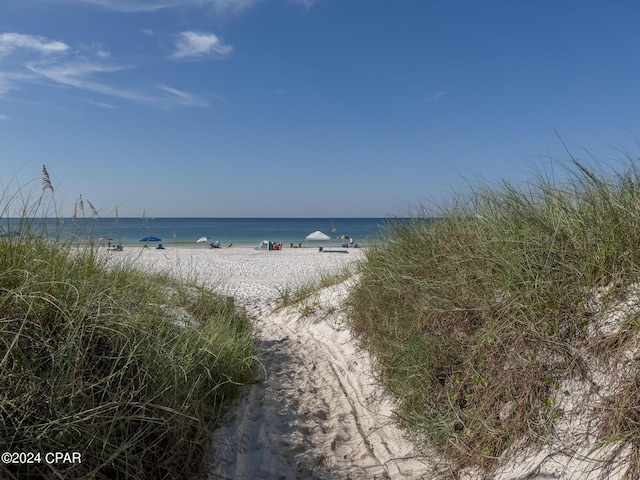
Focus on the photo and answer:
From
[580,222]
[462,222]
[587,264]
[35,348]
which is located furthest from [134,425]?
[462,222]

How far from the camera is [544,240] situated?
10.7ft

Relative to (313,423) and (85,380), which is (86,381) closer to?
(85,380)

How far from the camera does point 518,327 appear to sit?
9.66 feet

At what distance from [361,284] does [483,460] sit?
128 inches

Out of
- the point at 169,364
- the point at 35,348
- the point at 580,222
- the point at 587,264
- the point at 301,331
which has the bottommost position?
the point at 301,331

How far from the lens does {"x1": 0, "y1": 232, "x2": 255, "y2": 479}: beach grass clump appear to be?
2201 mm

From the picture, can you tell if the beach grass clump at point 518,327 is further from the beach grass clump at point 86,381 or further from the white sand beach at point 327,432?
the beach grass clump at point 86,381

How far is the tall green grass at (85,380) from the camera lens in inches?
86.7

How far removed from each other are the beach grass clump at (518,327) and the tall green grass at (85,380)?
172 cm

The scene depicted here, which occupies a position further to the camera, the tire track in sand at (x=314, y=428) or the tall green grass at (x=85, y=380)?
the tire track in sand at (x=314, y=428)

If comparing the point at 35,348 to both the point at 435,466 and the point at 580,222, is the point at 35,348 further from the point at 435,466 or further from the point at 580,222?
the point at 580,222

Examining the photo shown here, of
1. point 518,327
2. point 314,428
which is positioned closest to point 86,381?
point 314,428

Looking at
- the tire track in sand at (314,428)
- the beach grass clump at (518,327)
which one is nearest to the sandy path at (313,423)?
the tire track in sand at (314,428)

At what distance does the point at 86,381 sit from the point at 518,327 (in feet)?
9.06
